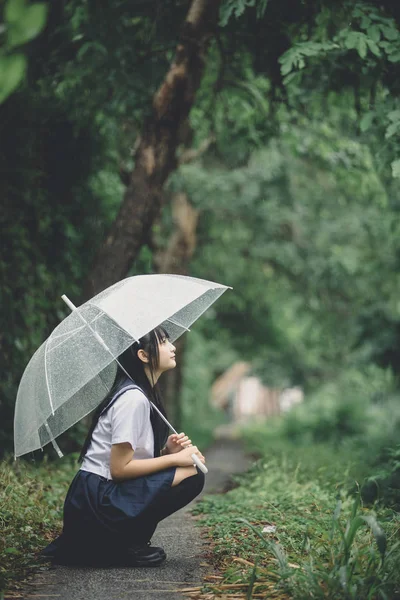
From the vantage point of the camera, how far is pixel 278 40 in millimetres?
6430

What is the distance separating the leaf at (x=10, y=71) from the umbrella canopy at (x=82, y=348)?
70.7 inches

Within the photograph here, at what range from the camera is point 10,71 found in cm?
179

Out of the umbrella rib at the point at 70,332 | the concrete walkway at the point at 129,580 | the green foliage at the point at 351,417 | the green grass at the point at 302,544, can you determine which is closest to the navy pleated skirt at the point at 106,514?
the concrete walkway at the point at 129,580

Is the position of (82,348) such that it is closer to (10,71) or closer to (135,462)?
(135,462)

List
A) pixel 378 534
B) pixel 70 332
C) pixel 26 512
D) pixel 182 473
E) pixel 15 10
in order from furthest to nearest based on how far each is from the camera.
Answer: pixel 26 512 < pixel 70 332 < pixel 182 473 < pixel 378 534 < pixel 15 10

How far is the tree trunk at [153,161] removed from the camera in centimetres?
603

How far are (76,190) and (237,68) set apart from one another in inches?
92.0

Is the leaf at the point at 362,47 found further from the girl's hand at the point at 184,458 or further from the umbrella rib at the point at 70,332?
the girl's hand at the point at 184,458

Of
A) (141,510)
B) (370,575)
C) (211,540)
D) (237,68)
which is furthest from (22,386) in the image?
(237,68)

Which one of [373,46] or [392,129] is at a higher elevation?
[373,46]

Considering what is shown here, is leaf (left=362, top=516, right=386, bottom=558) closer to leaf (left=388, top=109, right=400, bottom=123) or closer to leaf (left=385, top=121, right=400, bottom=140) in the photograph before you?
leaf (left=385, top=121, right=400, bottom=140)

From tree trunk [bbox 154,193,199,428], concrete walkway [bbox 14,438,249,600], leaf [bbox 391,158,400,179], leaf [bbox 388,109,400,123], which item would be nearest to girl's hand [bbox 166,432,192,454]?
concrete walkway [bbox 14,438,249,600]

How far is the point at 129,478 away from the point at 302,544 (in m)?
1.03

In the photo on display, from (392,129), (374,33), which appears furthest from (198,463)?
(374,33)
